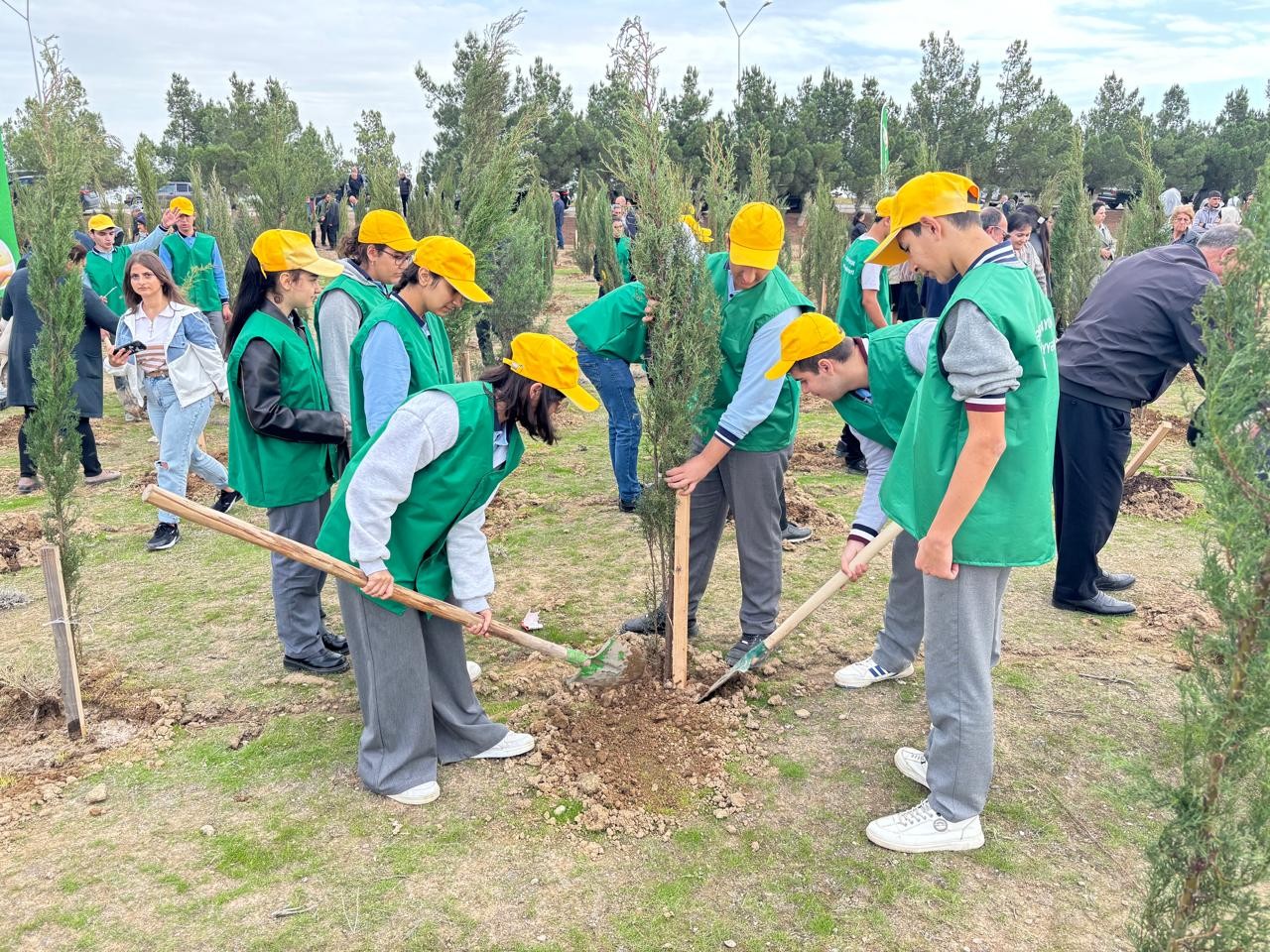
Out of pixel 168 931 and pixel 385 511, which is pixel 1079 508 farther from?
pixel 168 931

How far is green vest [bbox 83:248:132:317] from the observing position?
8.59 metres

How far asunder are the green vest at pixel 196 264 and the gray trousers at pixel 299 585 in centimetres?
544

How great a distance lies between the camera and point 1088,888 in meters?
2.94

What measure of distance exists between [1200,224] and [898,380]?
12362mm

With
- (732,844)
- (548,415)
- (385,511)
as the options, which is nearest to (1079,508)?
(732,844)

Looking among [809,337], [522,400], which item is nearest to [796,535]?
[809,337]

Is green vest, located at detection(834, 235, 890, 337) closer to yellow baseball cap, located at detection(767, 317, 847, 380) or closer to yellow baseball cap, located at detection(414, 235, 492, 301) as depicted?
yellow baseball cap, located at detection(767, 317, 847, 380)

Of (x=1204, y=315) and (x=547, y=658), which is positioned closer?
(x=1204, y=315)

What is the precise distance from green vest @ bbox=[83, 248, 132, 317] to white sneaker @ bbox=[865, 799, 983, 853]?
8369 millimetres

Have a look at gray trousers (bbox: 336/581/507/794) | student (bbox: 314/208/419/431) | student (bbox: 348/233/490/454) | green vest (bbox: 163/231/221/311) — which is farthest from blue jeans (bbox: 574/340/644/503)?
green vest (bbox: 163/231/221/311)

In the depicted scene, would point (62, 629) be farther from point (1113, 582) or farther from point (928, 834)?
point (1113, 582)

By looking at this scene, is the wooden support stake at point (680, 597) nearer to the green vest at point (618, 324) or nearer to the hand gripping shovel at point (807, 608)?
the hand gripping shovel at point (807, 608)

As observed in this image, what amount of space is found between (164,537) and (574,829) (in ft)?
13.6

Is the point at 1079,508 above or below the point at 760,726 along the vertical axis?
above
